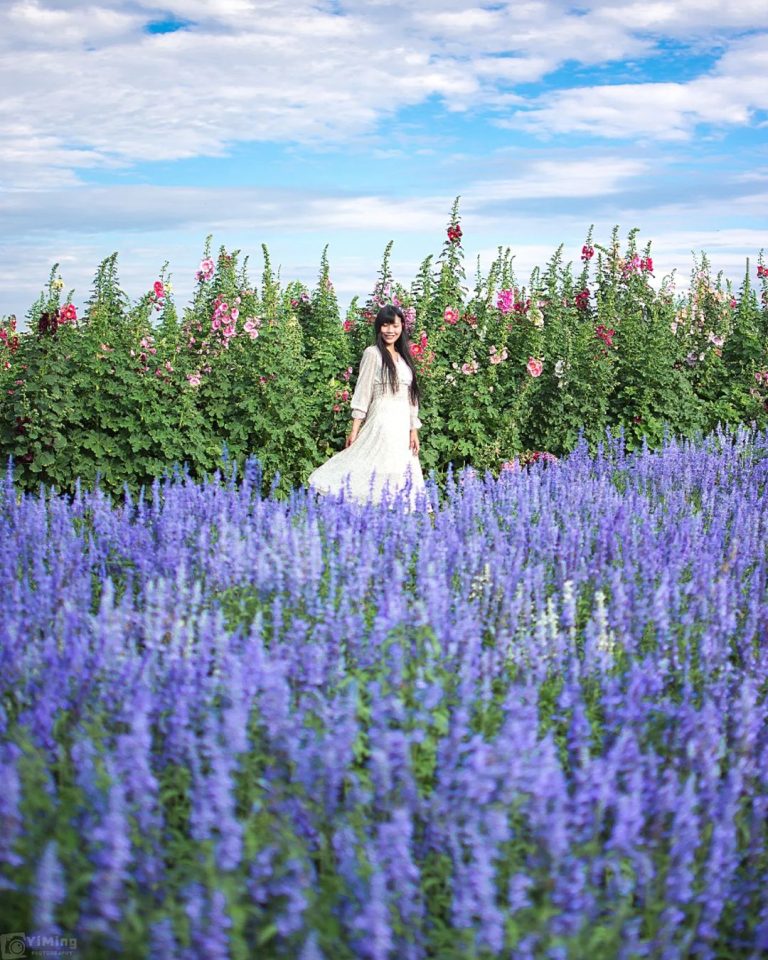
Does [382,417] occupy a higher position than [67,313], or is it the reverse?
[67,313]

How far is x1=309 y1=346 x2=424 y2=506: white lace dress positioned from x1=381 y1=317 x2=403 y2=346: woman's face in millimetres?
109

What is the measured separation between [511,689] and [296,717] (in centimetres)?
83

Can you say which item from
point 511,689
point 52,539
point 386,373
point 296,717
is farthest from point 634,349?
point 296,717

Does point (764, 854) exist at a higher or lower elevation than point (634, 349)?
lower

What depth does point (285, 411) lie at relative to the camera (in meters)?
7.98

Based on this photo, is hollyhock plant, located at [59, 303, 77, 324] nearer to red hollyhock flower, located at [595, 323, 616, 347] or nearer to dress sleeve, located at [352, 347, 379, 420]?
dress sleeve, located at [352, 347, 379, 420]

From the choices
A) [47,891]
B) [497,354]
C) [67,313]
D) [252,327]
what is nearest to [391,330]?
[252,327]

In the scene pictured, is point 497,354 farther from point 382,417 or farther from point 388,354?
point 382,417

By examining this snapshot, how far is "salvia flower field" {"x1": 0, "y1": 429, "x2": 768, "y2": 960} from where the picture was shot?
2.25 meters

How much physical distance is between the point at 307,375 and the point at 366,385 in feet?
4.21

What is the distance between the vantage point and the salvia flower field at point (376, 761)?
2250 mm

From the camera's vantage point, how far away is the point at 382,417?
745 cm

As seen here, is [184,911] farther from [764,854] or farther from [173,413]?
[173,413]

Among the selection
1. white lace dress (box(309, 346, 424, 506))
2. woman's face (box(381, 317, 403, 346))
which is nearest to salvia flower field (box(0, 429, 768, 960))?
white lace dress (box(309, 346, 424, 506))
